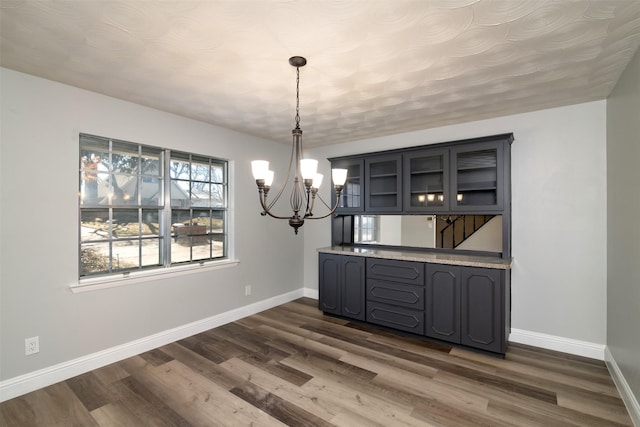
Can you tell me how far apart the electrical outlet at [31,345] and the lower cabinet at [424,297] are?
2.94 metres

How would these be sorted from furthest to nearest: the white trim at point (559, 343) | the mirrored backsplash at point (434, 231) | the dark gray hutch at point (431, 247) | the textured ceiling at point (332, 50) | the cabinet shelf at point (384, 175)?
the cabinet shelf at point (384, 175) → the mirrored backsplash at point (434, 231) → the dark gray hutch at point (431, 247) → the white trim at point (559, 343) → the textured ceiling at point (332, 50)

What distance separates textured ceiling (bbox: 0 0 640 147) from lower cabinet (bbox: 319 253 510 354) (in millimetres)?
1770

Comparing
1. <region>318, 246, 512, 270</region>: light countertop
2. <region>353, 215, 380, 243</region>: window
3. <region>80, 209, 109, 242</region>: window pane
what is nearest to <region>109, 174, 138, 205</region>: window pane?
<region>80, 209, 109, 242</region>: window pane

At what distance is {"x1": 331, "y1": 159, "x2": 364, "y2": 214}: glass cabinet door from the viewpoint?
432 centimetres

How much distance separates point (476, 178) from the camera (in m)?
3.56

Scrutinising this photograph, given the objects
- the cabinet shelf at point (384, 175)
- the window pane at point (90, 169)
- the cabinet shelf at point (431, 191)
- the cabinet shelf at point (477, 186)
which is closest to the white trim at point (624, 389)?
the cabinet shelf at point (477, 186)

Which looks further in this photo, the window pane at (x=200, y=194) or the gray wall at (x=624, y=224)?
the window pane at (x=200, y=194)

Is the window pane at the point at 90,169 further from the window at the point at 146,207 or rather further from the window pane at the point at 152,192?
the window pane at the point at 152,192

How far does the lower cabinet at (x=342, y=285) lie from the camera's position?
394 centimetres

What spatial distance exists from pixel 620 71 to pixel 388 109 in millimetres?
1813

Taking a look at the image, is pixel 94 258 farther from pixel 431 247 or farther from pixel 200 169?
pixel 431 247

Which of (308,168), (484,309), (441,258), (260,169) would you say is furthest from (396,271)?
(260,169)

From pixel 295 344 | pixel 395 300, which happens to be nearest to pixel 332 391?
pixel 295 344

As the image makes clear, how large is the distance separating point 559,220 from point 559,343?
1264 millimetres
